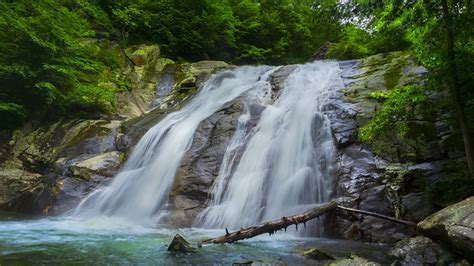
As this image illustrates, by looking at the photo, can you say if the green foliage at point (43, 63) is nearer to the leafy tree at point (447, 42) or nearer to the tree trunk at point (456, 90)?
the leafy tree at point (447, 42)

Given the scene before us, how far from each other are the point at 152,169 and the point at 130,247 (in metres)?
4.12

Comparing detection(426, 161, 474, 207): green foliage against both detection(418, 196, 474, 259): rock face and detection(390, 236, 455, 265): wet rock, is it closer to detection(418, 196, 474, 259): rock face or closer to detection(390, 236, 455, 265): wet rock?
detection(418, 196, 474, 259): rock face

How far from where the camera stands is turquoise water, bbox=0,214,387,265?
4.55 m

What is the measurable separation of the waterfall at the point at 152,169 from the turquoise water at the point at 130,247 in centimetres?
110

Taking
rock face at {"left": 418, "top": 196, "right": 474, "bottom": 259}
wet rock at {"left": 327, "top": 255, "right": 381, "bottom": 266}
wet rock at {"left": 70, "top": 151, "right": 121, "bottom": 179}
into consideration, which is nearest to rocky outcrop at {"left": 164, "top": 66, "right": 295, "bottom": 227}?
wet rock at {"left": 70, "top": 151, "right": 121, "bottom": 179}

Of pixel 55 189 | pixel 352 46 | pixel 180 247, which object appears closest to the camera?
pixel 180 247

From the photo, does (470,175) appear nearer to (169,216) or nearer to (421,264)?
(421,264)

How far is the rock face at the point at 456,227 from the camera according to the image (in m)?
3.94

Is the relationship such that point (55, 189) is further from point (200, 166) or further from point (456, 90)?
point (456, 90)

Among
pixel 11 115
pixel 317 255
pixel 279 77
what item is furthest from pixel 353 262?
pixel 11 115

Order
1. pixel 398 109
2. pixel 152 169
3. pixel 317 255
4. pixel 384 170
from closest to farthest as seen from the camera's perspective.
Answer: pixel 317 255
pixel 398 109
pixel 384 170
pixel 152 169

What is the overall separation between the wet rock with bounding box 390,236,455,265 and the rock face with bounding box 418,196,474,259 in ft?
0.43

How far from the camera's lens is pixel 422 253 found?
181 inches

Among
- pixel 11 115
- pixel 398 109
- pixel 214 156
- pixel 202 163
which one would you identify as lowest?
pixel 202 163
